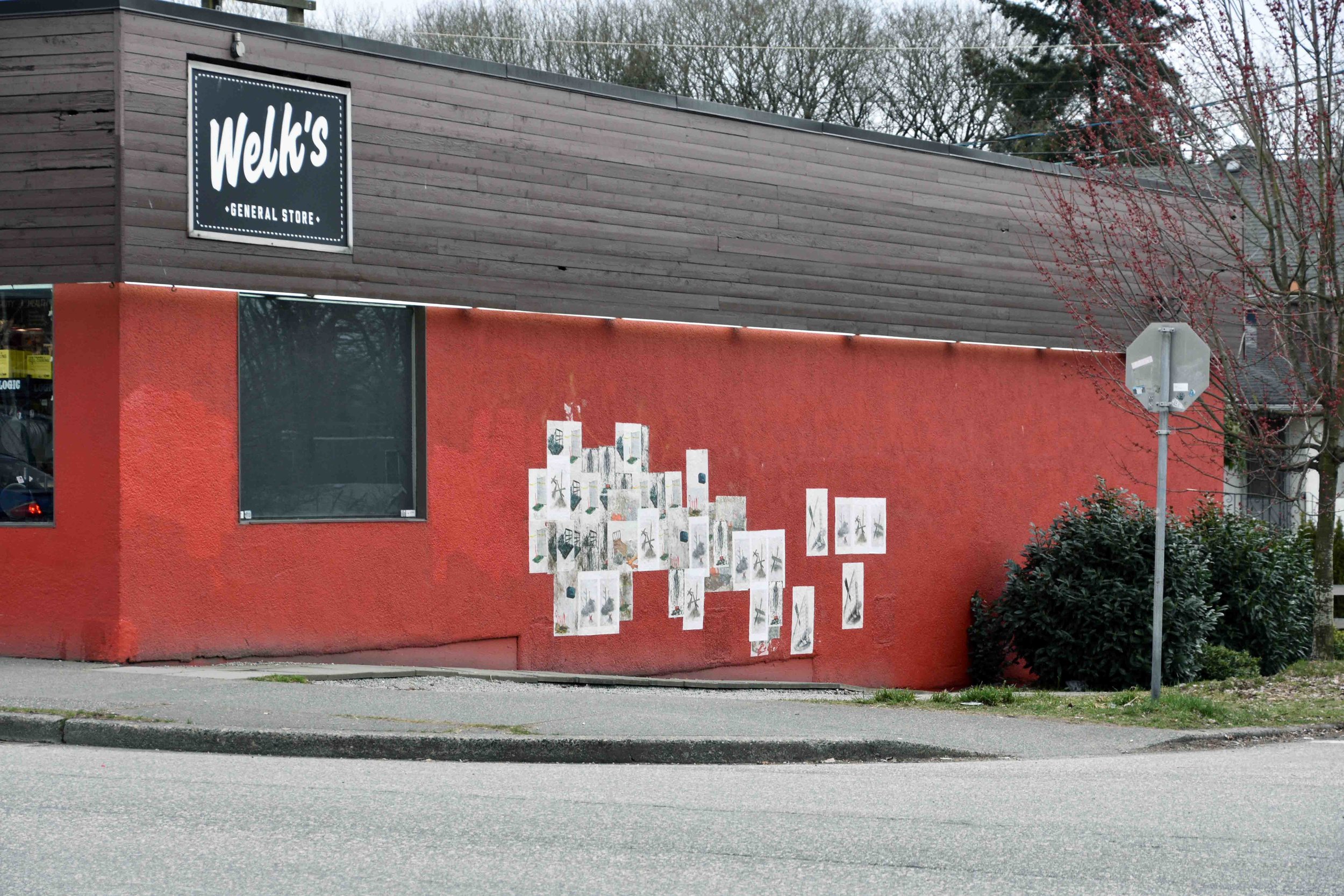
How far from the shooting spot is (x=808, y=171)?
633 inches

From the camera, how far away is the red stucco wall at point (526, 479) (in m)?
11.8

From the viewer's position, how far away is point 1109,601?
1548 centimetres

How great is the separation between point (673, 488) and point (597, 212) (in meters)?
2.78

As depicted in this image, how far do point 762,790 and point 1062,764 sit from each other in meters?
2.32

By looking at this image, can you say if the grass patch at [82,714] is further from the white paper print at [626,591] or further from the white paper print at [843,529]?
the white paper print at [843,529]

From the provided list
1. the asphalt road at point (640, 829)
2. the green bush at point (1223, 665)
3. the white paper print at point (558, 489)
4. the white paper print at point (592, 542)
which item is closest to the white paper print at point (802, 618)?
the white paper print at point (592, 542)

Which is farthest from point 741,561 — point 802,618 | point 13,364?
point 13,364

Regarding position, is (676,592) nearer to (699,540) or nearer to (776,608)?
(699,540)

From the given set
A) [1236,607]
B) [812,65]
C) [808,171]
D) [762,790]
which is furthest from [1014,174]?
[812,65]

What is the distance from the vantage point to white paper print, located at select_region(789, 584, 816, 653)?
16.1 m

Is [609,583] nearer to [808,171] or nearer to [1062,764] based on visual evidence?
[808,171]

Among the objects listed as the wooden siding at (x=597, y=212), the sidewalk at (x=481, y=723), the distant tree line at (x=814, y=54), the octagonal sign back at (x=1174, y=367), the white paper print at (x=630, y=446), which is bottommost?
the sidewalk at (x=481, y=723)

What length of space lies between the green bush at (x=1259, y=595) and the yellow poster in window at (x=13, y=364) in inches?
467

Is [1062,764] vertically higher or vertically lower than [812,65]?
lower
